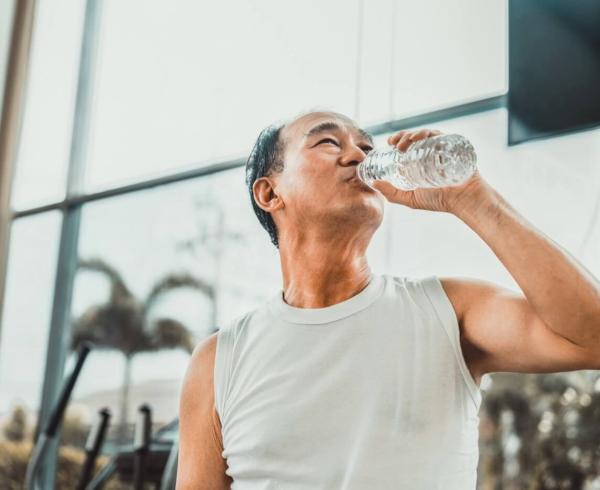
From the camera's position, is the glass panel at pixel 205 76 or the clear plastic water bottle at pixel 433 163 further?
the glass panel at pixel 205 76

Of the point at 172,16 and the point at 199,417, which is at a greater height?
the point at 172,16

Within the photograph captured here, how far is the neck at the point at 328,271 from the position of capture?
1172 mm

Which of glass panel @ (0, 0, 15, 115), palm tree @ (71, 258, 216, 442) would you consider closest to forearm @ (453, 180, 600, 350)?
palm tree @ (71, 258, 216, 442)

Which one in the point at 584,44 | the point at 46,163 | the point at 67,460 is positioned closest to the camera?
the point at 584,44

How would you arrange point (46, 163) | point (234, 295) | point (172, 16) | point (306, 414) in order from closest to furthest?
point (306, 414) → point (234, 295) → point (172, 16) → point (46, 163)

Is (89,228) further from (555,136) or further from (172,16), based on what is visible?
(555,136)

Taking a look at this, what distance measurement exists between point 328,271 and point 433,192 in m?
0.25

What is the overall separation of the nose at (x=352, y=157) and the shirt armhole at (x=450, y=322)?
245mm

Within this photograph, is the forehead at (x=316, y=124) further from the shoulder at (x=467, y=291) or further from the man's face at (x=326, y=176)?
the shoulder at (x=467, y=291)

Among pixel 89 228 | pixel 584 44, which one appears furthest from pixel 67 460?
pixel 584 44

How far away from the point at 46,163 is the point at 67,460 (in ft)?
4.72

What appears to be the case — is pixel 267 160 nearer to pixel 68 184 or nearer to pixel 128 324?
pixel 128 324

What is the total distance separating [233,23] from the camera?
294 cm

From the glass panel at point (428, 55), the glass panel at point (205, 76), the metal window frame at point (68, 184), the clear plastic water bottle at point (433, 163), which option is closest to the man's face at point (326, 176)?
the clear plastic water bottle at point (433, 163)
